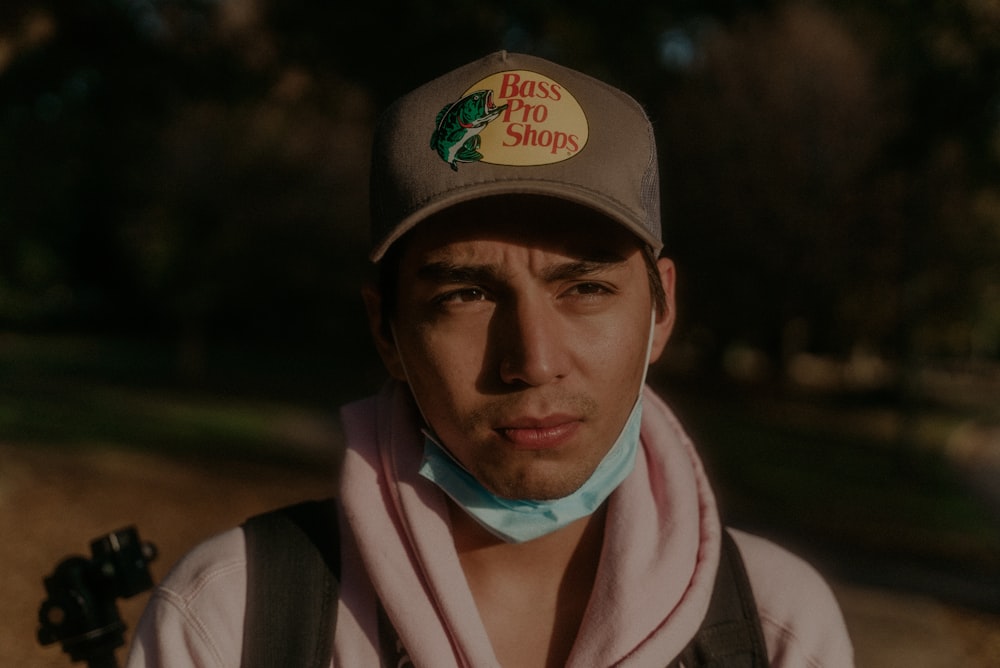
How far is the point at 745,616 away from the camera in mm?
2119

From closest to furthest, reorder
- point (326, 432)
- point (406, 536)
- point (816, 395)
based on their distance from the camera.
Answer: point (406, 536) < point (326, 432) < point (816, 395)

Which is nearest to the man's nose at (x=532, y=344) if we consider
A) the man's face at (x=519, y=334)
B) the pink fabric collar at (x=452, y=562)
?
the man's face at (x=519, y=334)

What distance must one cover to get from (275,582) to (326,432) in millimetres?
14837

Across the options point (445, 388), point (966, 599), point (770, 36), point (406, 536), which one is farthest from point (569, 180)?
point (770, 36)

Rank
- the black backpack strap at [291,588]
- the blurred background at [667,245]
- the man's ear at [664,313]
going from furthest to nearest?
the blurred background at [667,245] → the man's ear at [664,313] → the black backpack strap at [291,588]

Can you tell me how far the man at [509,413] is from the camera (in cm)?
199

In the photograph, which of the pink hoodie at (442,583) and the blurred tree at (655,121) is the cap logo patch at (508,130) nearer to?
the pink hoodie at (442,583)

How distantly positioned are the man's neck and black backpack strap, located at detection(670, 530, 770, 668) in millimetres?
306

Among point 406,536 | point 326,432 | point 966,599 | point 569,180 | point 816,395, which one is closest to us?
point 569,180

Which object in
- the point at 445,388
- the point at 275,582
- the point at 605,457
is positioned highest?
the point at 445,388

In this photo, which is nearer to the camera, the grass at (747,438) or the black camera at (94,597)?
the black camera at (94,597)

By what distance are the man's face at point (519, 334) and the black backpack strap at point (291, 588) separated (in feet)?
1.15

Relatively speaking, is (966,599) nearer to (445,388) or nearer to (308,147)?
(445,388)

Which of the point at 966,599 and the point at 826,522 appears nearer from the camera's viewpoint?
the point at 966,599
